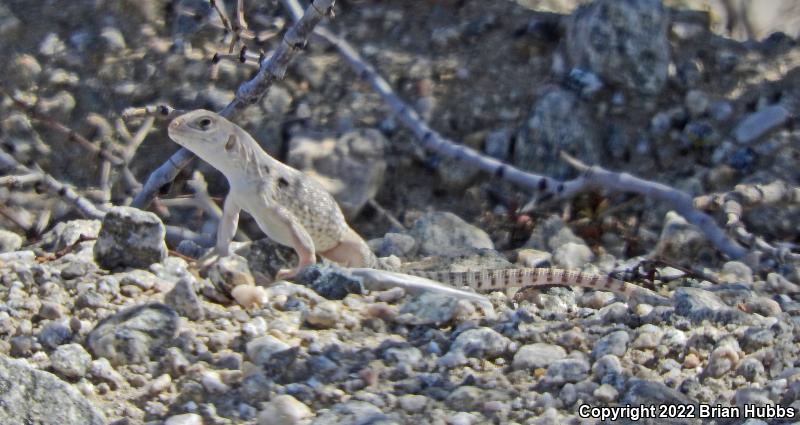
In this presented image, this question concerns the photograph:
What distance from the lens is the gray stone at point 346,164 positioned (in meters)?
7.79

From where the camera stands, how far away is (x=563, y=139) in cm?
787

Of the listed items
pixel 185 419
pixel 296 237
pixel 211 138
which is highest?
pixel 211 138

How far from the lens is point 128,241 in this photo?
5316 mm

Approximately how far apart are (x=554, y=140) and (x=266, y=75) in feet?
8.28

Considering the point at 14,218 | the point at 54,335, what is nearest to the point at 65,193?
the point at 14,218

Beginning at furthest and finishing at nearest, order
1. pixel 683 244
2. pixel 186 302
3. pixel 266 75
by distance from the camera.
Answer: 1. pixel 683 244
2. pixel 266 75
3. pixel 186 302

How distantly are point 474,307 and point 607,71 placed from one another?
350cm

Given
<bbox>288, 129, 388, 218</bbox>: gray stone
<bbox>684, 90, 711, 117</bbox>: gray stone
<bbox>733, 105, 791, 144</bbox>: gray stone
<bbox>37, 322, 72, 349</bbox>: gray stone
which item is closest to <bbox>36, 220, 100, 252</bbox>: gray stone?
A: <bbox>37, 322, 72, 349</bbox>: gray stone

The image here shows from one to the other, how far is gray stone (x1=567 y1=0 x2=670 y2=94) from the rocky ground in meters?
0.01

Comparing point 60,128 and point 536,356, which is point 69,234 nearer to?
point 60,128

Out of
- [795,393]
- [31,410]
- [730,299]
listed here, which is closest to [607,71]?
[730,299]

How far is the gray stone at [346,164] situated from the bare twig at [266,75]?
1.45 meters

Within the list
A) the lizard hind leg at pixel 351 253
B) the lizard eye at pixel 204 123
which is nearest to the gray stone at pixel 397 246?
the lizard hind leg at pixel 351 253

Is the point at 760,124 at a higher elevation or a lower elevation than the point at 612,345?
higher
